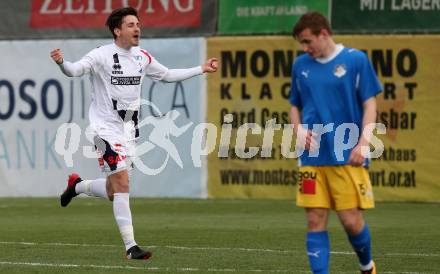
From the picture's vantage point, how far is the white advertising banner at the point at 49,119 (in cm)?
2066

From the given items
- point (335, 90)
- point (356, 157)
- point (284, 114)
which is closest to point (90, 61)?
point (335, 90)

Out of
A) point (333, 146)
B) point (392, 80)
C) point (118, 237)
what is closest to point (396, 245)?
point (118, 237)

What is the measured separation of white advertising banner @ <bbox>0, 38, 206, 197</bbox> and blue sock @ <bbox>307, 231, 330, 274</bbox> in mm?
11615

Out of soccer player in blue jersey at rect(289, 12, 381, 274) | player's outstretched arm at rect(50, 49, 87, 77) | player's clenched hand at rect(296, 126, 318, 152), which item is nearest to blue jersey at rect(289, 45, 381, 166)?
soccer player in blue jersey at rect(289, 12, 381, 274)

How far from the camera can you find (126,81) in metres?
12.2

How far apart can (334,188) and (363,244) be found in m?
0.51

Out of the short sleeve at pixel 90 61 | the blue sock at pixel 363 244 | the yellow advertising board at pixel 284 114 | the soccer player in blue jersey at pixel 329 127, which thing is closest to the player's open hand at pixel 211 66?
the short sleeve at pixel 90 61

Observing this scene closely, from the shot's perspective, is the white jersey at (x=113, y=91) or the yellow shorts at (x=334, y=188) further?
the white jersey at (x=113, y=91)

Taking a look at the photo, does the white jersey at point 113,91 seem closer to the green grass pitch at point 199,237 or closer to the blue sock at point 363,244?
the green grass pitch at point 199,237

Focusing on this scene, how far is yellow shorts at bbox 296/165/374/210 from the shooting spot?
904 cm

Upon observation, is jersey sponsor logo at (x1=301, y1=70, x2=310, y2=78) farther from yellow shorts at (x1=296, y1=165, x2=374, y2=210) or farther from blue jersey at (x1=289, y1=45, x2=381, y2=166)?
yellow shorts at (x1=296, y1=165, x2=374, y2=210)

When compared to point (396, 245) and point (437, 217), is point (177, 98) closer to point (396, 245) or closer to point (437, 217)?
point (437, 217)

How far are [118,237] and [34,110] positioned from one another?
7.77 meters

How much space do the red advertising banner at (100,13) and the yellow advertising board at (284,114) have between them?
0.69 meters
